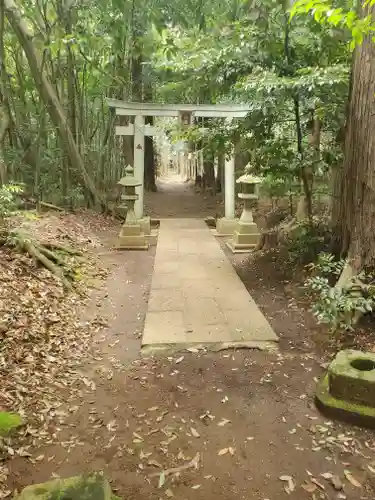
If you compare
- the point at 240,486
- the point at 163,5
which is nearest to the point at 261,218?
the point at 163,5

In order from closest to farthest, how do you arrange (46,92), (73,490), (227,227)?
(73,490)
(46,92)
(227,227)

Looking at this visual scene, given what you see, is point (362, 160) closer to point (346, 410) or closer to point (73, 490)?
point (346, 410)

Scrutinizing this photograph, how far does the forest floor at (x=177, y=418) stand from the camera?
7.59 feet

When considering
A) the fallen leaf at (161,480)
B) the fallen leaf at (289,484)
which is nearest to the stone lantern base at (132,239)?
the fallen leaf at (161,480)

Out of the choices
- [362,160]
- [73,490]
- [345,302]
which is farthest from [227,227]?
[73,490]

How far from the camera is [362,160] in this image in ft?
13.3

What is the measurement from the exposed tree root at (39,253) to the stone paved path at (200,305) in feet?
3.78

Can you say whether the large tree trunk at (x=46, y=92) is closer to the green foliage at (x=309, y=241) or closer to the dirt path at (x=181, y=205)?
the dirt path at (x=181, y=205)

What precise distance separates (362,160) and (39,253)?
3.93 meters

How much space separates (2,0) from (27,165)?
3.87 meters

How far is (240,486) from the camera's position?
2.27 m

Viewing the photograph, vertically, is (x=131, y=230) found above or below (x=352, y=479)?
above

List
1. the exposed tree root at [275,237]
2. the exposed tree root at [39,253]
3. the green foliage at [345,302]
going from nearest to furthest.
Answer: the green foliage at [345,302] → the exposed tree root at [39,253] → the exposed tree root at [275,237]

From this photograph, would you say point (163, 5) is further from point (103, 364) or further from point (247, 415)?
point (247, 415)
